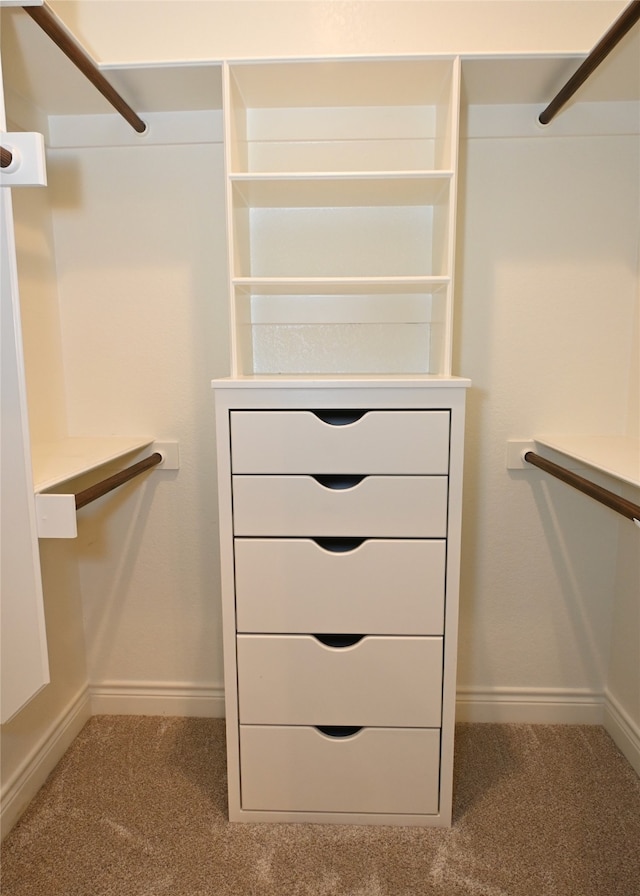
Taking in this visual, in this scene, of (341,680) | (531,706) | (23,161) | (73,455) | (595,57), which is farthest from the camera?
(531,706)

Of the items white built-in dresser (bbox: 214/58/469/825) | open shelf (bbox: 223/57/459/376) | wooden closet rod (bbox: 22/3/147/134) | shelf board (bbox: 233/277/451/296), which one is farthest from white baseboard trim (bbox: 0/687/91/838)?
wooden closet rod (bbox: 22/3/147/134)

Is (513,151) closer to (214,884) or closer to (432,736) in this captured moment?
(432,736)

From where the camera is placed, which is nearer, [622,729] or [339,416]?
[339,416]

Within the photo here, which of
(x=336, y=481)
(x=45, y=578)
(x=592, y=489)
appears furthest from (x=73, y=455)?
(x=592, y=489)

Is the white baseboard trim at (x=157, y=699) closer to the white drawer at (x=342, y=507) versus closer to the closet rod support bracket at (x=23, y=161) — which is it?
the white drawer at (x=342, y=507)

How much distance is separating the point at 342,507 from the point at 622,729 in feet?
3.79

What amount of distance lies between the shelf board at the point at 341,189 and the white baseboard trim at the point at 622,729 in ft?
5.21

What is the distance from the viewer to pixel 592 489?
1.28 meters

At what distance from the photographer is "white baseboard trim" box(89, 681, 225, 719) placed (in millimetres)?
1779

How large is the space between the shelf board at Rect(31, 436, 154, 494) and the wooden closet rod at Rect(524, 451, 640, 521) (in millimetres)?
1160

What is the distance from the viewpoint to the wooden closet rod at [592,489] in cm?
111

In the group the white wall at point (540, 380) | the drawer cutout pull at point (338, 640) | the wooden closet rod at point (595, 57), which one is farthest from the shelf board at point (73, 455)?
the wooden closet rod at point (595, 57)

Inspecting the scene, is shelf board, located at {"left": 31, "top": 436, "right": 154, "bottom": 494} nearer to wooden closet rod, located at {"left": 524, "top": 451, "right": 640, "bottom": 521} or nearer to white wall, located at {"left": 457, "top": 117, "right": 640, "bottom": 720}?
white wall, located at {"left": 457, "top": 117, "right": 640, "bottom": 720}

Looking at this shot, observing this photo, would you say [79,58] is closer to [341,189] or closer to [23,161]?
[23,161]
